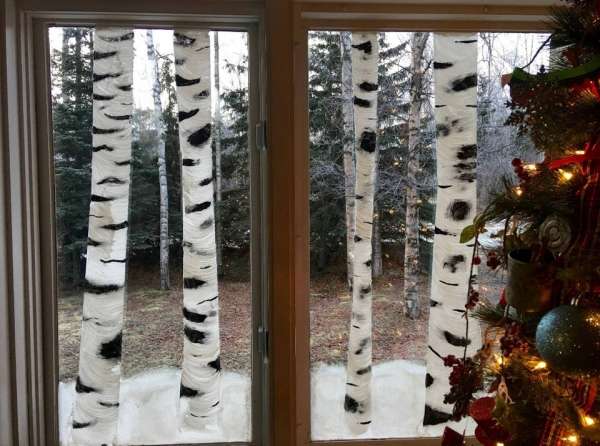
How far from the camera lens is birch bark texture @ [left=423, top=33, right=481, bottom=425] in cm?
149

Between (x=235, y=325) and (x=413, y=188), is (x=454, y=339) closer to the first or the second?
(x=413, y=188)

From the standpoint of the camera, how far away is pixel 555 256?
813mm

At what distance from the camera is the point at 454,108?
1.50 metres

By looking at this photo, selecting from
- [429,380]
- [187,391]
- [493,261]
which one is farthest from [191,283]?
[493,261]

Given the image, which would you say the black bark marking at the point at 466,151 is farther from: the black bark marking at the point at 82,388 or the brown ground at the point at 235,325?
the black bark marking at the point at 82,388

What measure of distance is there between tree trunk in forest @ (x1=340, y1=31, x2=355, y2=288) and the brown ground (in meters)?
0.10

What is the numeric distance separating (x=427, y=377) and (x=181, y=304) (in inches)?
31.2

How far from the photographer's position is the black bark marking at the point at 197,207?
149 cm

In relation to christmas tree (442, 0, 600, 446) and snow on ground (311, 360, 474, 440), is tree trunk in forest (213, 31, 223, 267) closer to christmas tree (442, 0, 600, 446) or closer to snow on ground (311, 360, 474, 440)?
snow on ground (311, 360, 474, 440)

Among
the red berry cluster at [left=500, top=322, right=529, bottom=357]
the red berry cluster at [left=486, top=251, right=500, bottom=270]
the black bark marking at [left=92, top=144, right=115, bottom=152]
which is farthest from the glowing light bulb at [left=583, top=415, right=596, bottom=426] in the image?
the black bark marking at [left=92, top=144, right=115, bottom=152]

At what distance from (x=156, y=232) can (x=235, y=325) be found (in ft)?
1.21

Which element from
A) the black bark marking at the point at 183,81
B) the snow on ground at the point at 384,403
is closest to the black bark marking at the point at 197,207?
the black bark marking at the point at 183,81

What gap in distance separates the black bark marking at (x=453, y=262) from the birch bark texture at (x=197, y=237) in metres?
0.71

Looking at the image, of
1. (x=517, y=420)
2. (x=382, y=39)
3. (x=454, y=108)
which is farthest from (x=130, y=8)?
(x=517, y=420)
